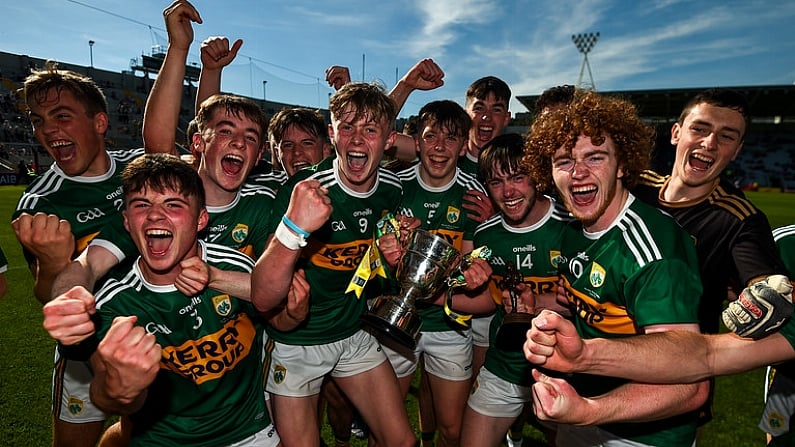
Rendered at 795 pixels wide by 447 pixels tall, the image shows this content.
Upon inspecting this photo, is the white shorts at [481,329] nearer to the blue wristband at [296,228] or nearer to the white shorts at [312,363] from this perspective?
the white shorts at [312,363]

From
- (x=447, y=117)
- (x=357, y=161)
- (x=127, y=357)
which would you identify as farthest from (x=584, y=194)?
(x=127, y=357)

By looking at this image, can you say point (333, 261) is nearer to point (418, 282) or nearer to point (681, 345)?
point (418, 282)

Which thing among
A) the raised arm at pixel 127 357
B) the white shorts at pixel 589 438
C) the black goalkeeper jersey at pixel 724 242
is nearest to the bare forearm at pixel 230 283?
the raised arm at pixel 127 357

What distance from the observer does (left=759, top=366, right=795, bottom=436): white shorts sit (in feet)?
9.38

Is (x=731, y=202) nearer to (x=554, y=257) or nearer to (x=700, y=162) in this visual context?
(x=700, y=162)

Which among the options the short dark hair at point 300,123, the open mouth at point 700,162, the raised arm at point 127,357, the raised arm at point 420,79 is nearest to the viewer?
A: the raised arm at point 127,357

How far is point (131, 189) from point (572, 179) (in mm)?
2219

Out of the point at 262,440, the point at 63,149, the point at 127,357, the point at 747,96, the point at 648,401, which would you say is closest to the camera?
the point at 127,357

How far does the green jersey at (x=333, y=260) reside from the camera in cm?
312

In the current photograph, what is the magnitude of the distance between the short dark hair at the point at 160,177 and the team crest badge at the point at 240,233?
2.09 ft

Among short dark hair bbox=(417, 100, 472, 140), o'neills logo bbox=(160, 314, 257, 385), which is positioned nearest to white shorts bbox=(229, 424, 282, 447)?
o'neills logo bbox=(160, 314, 257, 385)

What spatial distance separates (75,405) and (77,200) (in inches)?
54.0

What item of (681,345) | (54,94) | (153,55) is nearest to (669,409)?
(681,345)

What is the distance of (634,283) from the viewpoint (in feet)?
6.14
